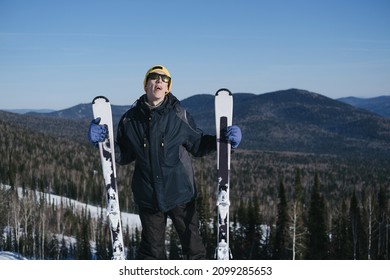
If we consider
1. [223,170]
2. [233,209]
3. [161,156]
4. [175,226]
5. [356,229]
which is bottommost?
[233,209]

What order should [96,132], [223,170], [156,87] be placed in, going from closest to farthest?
[156,87], [96,132], [223,170]

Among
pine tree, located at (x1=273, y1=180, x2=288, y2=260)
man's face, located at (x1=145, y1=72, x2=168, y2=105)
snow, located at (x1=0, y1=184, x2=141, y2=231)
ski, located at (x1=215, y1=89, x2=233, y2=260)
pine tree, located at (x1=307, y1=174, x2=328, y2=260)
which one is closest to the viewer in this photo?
man's face, located at (x1=145, y1=72, x2=168, y2=105)

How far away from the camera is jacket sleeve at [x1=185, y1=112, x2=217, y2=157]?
14.3 ft

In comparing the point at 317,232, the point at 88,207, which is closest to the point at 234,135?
the point at 317,232

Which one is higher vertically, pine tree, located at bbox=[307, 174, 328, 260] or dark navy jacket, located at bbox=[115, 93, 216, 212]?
dark navy jacket, located at bbox=[115, 93, 216, 212]

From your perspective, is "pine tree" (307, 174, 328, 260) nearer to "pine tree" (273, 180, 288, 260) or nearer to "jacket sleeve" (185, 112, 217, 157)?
"pine tree" (273, 180, 288, 260)

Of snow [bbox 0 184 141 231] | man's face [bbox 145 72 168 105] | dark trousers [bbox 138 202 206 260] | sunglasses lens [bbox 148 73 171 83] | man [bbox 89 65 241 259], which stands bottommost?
snow [bbox 0 184 141 231]

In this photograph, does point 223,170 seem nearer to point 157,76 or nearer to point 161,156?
point 161,156

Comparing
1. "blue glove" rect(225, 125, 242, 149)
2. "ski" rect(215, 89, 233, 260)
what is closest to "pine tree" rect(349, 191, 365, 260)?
"ski" rect(215, 89, 233, 260)

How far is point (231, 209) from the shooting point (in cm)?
6969

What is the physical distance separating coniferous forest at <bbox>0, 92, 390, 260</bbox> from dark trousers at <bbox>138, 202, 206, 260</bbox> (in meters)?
13.3

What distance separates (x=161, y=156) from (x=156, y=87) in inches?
29.9

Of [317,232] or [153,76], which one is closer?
[153,76]

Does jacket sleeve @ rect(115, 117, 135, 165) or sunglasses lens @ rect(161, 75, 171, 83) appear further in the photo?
jacket sleeve @ rect(115, 117, 135, 165)
